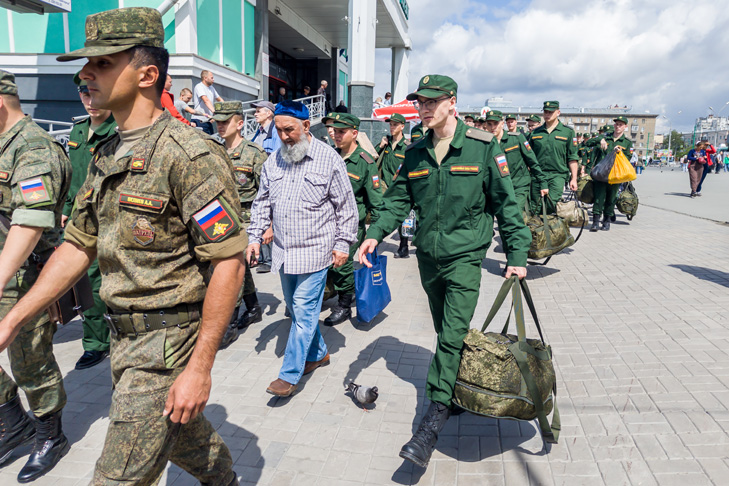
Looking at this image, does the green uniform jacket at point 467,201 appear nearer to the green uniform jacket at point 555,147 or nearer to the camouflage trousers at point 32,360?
the camouflage trousers at point 32,360

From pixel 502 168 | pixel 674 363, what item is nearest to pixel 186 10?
pixel 502 168

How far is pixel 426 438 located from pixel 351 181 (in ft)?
10.4

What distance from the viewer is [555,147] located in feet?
28.6

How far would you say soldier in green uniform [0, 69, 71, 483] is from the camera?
2.77m

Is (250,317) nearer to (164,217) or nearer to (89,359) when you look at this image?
(89,359)

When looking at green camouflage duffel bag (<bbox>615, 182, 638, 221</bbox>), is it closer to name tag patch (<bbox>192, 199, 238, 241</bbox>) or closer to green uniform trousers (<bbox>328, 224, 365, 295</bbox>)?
green uniform trousers (<bbox>328, 224, 365, 295</bbox>)

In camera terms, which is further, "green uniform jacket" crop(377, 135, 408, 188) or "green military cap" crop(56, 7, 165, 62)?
"green uniform jacket" crop(377, 135, 408, 188)

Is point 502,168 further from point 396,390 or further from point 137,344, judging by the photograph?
point 137,344

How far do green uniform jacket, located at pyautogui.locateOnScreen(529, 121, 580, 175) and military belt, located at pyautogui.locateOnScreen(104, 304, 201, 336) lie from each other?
7838mm

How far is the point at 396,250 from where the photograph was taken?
31.5ft

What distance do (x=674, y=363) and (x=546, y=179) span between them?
4307 millimetres

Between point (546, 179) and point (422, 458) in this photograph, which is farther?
point (546, 179)

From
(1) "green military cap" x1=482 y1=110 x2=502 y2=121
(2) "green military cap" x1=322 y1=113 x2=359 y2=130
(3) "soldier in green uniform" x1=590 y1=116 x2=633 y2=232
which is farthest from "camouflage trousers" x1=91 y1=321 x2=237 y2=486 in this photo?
(3) "soldier in green uniform" x1=590 y1=116 x2=633 y2=232

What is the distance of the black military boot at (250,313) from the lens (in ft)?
18.1
